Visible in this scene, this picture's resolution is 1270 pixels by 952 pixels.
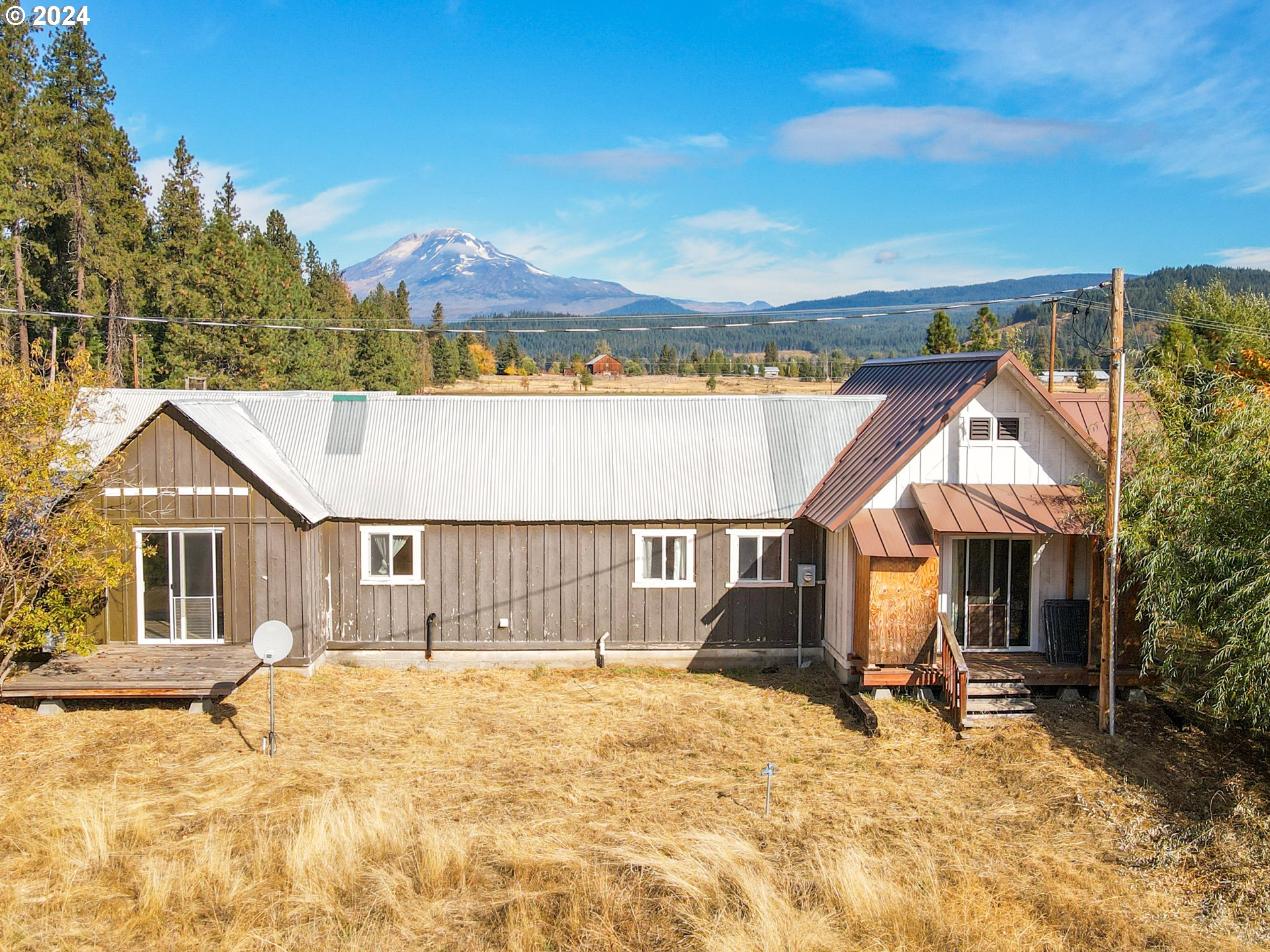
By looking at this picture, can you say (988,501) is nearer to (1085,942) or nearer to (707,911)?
(1085,942)

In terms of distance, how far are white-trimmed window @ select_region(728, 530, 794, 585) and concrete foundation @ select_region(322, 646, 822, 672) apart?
1.41 meters

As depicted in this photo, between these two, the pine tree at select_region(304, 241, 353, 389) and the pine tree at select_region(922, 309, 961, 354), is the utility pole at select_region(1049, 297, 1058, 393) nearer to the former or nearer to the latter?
the pine tree at select_region(922, 309, 961, 354)

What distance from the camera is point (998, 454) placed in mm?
16047

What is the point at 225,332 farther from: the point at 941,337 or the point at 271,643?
the point at 941,337

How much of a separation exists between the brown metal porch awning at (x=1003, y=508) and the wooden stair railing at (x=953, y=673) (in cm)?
168

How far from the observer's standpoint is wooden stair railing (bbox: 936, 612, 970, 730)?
13742 millimetres

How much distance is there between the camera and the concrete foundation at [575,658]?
1753 cm

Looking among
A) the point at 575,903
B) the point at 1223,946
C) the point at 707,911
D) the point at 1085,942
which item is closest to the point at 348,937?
the point at 575,903

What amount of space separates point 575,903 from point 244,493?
1074cm

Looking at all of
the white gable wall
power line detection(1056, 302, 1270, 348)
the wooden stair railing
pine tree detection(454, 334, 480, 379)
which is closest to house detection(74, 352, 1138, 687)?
the white gable wall

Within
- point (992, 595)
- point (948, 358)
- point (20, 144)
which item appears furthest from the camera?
point (20, 144)

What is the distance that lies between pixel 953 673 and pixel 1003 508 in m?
3.12

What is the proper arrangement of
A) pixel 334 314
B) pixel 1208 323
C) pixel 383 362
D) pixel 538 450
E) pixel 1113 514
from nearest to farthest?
1. pixel 1113 514
2. pixel 538 450
3. pixel 1208 323
4. pixel 383 362
5. pixel 334 314

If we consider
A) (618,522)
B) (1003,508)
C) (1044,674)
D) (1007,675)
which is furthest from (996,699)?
(618,522)
